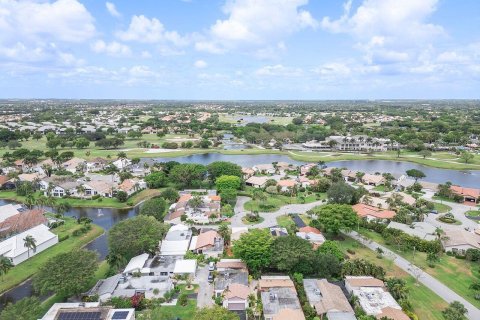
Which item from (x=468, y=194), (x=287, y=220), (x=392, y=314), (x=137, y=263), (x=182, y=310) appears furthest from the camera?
(x=468, y=194)

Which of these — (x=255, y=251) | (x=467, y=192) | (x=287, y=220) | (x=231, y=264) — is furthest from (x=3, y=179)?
(x=467, y=192)

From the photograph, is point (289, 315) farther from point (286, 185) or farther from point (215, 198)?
point (286, 185)

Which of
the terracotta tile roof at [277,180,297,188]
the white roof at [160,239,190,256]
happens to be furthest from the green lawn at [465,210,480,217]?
the white roof at [160,239,190,256]

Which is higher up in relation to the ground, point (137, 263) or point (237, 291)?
point (237, 291)

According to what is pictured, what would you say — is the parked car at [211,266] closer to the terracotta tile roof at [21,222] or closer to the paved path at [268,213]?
the paved path at [268,213]

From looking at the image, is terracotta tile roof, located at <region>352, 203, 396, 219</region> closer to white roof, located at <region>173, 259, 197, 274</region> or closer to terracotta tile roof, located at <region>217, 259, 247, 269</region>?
terracotta tile roof, located at <region>217, 259, 247, 269</region>

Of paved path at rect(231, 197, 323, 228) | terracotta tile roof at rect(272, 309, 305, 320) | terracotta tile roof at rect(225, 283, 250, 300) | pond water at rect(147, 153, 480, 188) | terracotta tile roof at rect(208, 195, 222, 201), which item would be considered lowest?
pond water at rect(147, 153, 480, 188)
